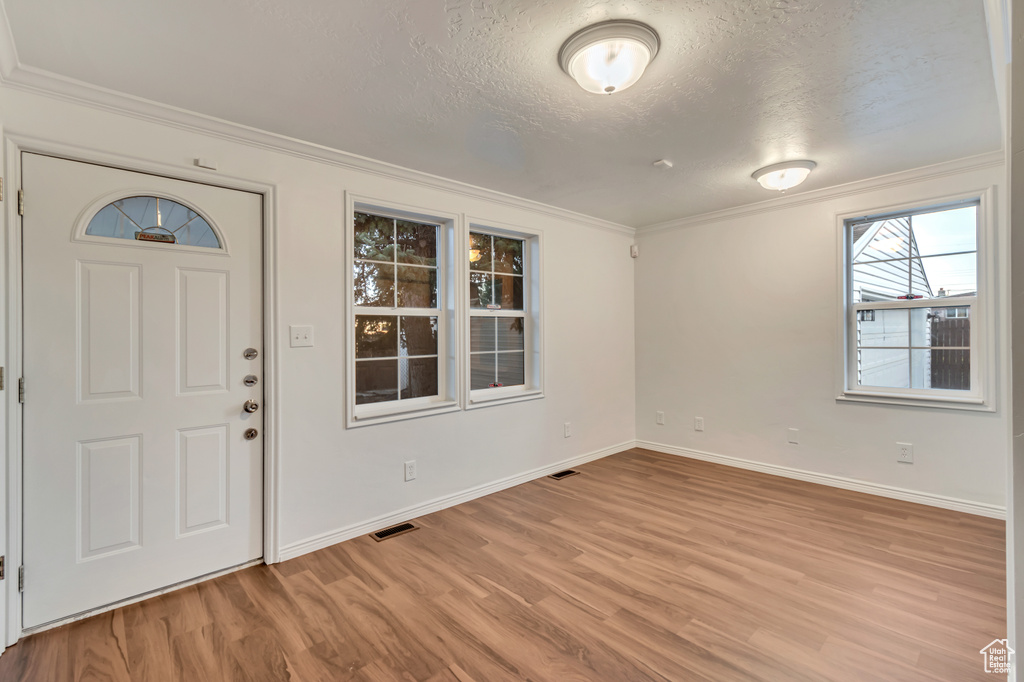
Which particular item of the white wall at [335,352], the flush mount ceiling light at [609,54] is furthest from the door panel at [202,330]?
the flush mount ceiling light at [609,54]

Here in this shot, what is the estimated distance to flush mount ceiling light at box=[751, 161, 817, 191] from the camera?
10.4 feet

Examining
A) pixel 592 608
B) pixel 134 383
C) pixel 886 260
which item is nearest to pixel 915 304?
pixel 886 260

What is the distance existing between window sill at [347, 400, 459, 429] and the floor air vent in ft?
2.27

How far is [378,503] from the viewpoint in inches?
124

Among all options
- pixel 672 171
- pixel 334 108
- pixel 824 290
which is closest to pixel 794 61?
pixel 672 171

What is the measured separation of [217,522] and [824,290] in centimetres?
450

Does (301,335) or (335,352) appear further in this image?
(335,352)

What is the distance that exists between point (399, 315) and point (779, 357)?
3.20 metres

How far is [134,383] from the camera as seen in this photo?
2316 millimetres

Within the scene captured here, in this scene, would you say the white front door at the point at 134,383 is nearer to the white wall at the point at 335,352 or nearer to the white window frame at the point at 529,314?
the white wall at the point at 335,352

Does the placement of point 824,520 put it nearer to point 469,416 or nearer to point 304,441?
point 469,416

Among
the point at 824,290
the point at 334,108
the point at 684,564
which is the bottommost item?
the point at 684,564

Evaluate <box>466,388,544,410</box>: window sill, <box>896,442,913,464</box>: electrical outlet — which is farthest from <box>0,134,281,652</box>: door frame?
<box>896,442,913,464</box>: electrical outlet

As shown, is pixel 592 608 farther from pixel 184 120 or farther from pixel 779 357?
pixel 184 120
